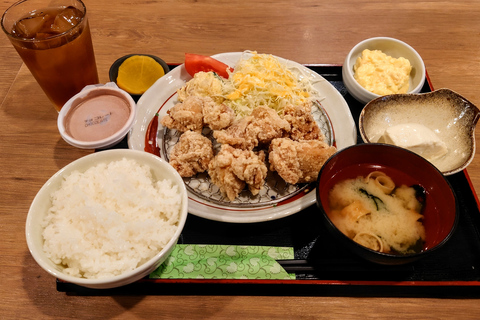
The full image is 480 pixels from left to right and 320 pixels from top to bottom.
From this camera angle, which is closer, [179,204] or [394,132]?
[179,204]

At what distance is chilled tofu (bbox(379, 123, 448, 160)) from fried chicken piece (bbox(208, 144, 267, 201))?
38.1 inches

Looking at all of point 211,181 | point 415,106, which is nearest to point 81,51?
point 211,181

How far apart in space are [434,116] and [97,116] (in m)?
2.53

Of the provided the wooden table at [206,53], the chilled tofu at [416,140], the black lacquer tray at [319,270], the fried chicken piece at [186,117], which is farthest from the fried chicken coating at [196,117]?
the chilled tofu at [416,140]

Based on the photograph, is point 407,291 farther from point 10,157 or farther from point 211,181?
point 10,157

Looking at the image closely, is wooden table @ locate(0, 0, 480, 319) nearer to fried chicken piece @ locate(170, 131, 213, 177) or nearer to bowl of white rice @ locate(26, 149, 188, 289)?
bowl of white rice @ locate(26, 149, 188, 289)

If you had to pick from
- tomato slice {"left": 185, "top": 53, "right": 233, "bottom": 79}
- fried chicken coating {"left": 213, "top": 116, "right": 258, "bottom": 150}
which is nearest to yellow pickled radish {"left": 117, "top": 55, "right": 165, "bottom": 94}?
tomato slice {"left": 185, "top": 53, "right": 233, "bottom": 79}

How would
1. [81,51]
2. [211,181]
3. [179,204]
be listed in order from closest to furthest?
1. [179,204]
2. [211,181]
3. [81,51]

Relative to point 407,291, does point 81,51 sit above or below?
above

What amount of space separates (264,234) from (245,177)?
1.27 ft

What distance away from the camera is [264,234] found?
198 centimetres

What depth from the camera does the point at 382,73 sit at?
2619 mm

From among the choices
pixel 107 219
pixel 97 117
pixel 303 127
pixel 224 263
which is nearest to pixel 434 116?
pixel 303 127

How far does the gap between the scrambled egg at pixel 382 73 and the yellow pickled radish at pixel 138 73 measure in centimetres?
172
